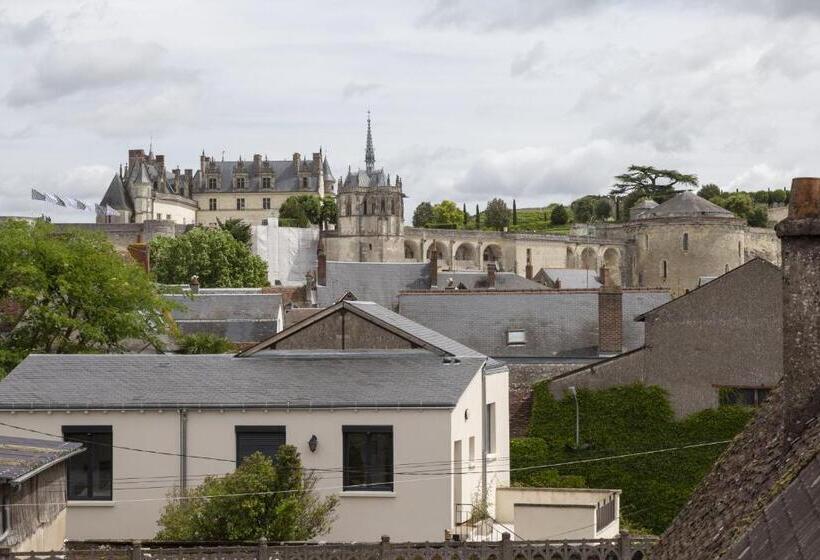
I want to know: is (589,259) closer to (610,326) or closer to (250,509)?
(610,326)

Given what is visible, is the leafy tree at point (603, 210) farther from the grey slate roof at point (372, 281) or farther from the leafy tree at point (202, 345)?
the leafy tree at point (202, 345)

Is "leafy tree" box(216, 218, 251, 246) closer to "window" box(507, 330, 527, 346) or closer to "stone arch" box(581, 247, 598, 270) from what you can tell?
"stone arch" box(581, 247, 598, 270)

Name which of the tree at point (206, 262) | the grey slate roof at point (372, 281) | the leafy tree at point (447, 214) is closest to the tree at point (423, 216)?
the leafy tree at point (447, 214)

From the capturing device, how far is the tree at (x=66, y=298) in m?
32.0

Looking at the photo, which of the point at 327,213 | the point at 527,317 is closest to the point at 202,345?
the point at 527,317

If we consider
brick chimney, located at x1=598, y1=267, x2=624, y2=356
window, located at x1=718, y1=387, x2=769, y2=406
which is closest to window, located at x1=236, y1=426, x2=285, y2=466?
window, located at x1=718, y1=387, x2=769, y2=406

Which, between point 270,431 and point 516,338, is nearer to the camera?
point 270,431

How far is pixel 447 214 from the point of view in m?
155

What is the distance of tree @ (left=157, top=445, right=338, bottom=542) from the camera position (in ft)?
62.2

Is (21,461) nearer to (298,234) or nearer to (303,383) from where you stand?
(303,383)

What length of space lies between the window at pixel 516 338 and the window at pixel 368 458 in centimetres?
1915

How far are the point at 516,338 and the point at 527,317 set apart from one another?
829mm

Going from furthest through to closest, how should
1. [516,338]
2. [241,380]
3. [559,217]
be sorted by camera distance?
[559,217], [516,338], [241,380]

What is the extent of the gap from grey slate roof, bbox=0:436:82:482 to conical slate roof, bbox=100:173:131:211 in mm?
126604
